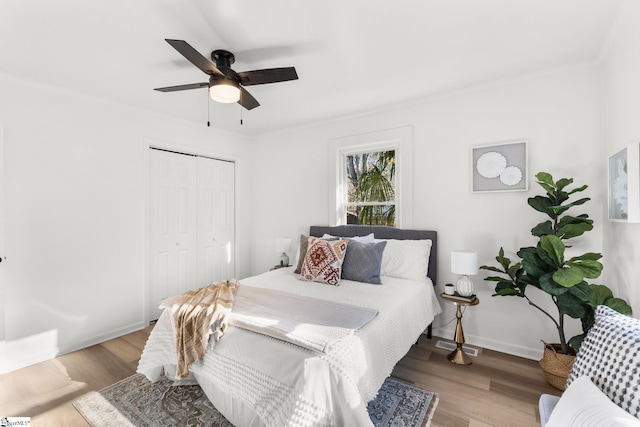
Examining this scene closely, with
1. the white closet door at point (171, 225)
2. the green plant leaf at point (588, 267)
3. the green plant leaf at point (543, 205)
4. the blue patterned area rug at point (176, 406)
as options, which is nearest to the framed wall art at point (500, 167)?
the green plant leaf at point (543, 205)

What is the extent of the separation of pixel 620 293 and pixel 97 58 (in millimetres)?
4211

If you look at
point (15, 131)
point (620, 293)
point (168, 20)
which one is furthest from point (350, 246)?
point (15, 131)

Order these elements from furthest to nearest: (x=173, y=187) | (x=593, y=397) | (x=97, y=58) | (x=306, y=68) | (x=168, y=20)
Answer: (x=173, y=187) → (x=306, y=68) → (x=97, y=58) → (x=168, y=20) → (x=593, y=397)

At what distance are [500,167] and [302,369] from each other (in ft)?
8.29

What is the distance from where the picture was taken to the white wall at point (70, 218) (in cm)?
257

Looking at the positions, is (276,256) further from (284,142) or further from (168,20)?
(168,20)

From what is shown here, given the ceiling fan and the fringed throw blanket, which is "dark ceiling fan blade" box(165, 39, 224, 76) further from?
the fringed throw blanket

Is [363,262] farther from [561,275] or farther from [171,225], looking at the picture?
[171,225]

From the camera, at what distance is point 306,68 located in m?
2.46

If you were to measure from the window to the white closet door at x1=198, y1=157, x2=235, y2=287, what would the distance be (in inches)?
71.5

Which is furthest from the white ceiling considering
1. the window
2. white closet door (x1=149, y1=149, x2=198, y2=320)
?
white closet door (x1=149, y1=149, x2=198, y2=320)

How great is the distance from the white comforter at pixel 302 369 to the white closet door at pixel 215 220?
78.1 inches

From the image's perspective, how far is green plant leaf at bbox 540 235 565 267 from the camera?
1.99m

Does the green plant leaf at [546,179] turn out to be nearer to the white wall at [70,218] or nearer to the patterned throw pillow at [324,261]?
the patterned throw pillow at [324,261]
